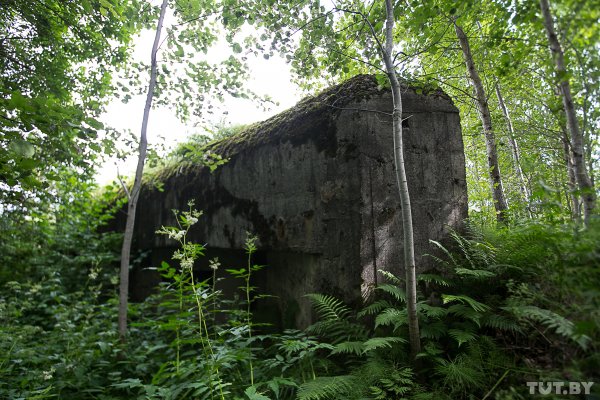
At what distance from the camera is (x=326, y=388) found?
240 centimetres

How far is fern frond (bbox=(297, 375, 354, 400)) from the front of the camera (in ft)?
7.60

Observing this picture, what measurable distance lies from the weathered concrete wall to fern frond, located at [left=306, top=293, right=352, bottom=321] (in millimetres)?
109

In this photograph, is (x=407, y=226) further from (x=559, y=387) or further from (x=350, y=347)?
(x=559, y=387)

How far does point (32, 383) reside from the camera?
9.95ft

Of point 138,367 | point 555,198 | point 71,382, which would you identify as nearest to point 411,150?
point 555,198

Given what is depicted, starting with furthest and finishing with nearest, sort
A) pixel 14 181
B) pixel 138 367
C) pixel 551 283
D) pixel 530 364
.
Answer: pixel 138 367 < pixel 14 181 < pixel 530 364 < pixel 551 283

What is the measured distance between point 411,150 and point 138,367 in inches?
126

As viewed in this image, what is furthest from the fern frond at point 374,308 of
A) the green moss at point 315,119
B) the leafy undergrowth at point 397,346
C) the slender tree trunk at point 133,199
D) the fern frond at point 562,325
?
the slender tree trunk at point 133,199

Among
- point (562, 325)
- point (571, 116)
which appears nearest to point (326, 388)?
Answer: point (562, 325)

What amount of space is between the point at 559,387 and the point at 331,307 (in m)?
1.70

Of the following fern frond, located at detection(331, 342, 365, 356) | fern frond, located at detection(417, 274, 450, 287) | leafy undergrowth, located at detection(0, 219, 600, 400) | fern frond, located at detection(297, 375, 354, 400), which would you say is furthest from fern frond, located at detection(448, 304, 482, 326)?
fern frond, located at detection(297, 375, 354, 400)

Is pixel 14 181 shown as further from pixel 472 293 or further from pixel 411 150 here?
pixel 472 293

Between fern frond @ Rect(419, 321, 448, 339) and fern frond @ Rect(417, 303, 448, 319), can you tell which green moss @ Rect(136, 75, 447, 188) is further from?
fern frond @ Rect(419, 321, 448, 339)

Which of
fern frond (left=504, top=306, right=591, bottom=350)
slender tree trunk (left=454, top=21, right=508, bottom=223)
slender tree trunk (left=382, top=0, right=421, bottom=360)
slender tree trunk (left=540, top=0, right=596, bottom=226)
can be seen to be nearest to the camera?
fern frond (left=504, top=306, right=591, bottom=350)
